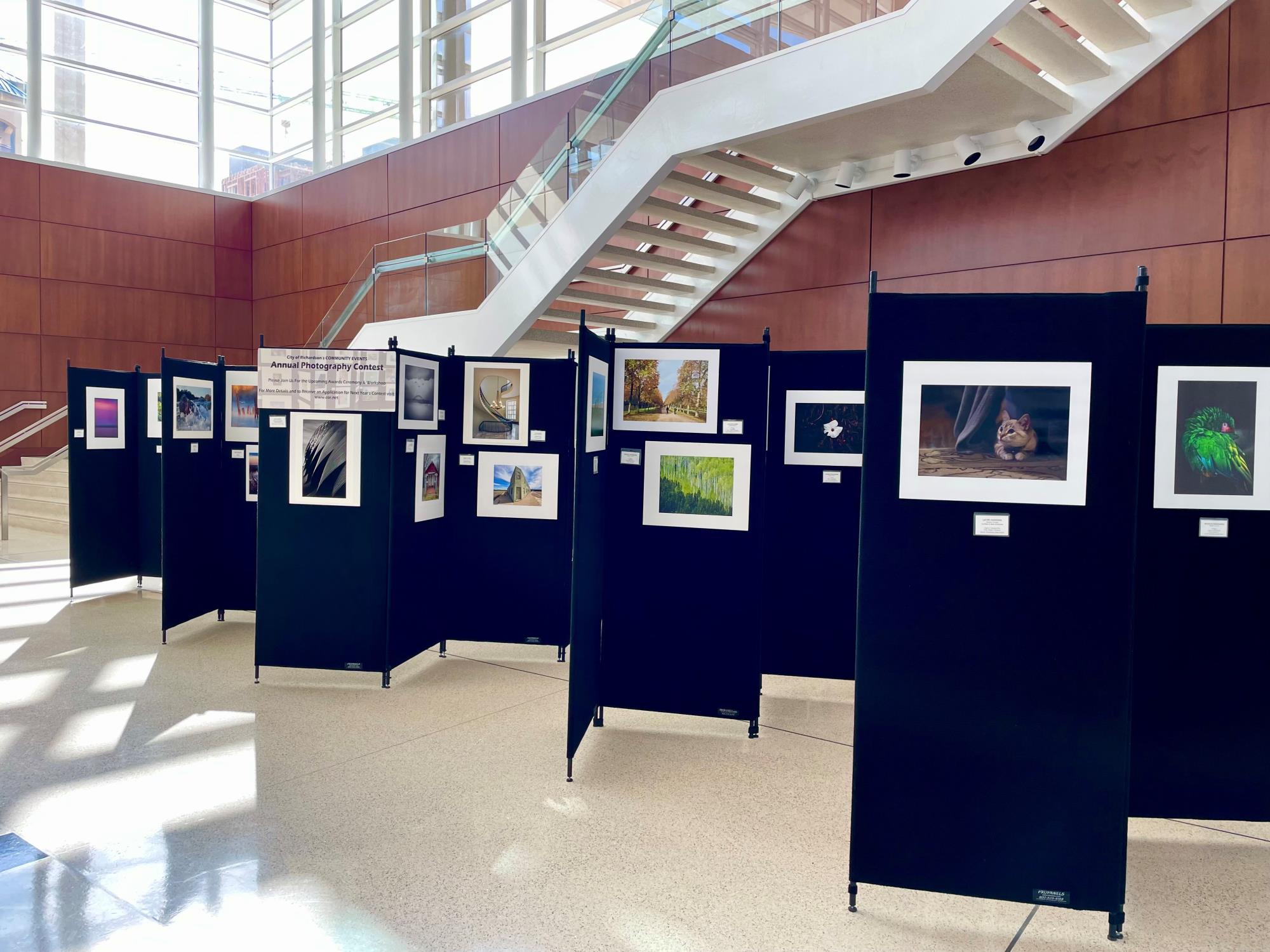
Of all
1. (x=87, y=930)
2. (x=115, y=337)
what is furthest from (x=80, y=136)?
(x=87, y=930)

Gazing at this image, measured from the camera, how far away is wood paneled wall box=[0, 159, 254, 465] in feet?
44.9

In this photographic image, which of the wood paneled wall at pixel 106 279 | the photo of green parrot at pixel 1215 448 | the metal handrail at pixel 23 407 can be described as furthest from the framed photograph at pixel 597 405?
the wood paneled wall at pixel 106 279

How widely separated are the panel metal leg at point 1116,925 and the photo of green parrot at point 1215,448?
5.10 feet

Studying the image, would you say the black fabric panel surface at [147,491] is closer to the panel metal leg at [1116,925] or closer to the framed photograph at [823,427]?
the framed photograph at [823,427]

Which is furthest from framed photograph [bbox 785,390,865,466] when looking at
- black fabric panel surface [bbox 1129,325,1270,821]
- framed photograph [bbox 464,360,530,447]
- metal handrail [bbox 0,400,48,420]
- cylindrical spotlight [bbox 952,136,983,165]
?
metal handrail [bbox 0,400,48,420]

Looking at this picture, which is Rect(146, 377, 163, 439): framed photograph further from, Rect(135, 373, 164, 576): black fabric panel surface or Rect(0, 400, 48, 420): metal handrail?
Rect(0, 400, 48, 420): metal handrail

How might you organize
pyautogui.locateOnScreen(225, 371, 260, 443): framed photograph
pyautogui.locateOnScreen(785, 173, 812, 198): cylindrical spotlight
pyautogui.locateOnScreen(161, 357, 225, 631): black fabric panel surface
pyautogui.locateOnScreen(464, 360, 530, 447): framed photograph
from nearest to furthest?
pyautogui.locateOnScreen(464, 360, 530, 447): framed photograph < pyautogui.locateOnScreen(161, 357, 225, 631): black fabric panel surface < pyautogui.locateOnScreen(225, 371, 260, 443): framed photograph < pyautogui.locateOnScreen(785, 173, 812, 198): cylindrical spotlight

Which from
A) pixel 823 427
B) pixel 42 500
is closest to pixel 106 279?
pixel 42 500

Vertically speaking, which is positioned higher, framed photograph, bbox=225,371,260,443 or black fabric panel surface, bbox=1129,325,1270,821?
framed photograph, bbox=225,371,260,443

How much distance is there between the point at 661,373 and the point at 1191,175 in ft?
15.2

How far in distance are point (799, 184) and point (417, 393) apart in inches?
185

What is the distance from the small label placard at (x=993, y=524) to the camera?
2.67m

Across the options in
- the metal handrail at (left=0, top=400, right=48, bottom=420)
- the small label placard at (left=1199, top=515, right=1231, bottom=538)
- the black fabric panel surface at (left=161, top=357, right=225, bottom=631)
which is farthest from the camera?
the metal handrail at (left=0, top=400, right=48, bottom=420)

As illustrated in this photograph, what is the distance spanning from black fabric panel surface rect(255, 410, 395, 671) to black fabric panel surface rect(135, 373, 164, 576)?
10.3ft
